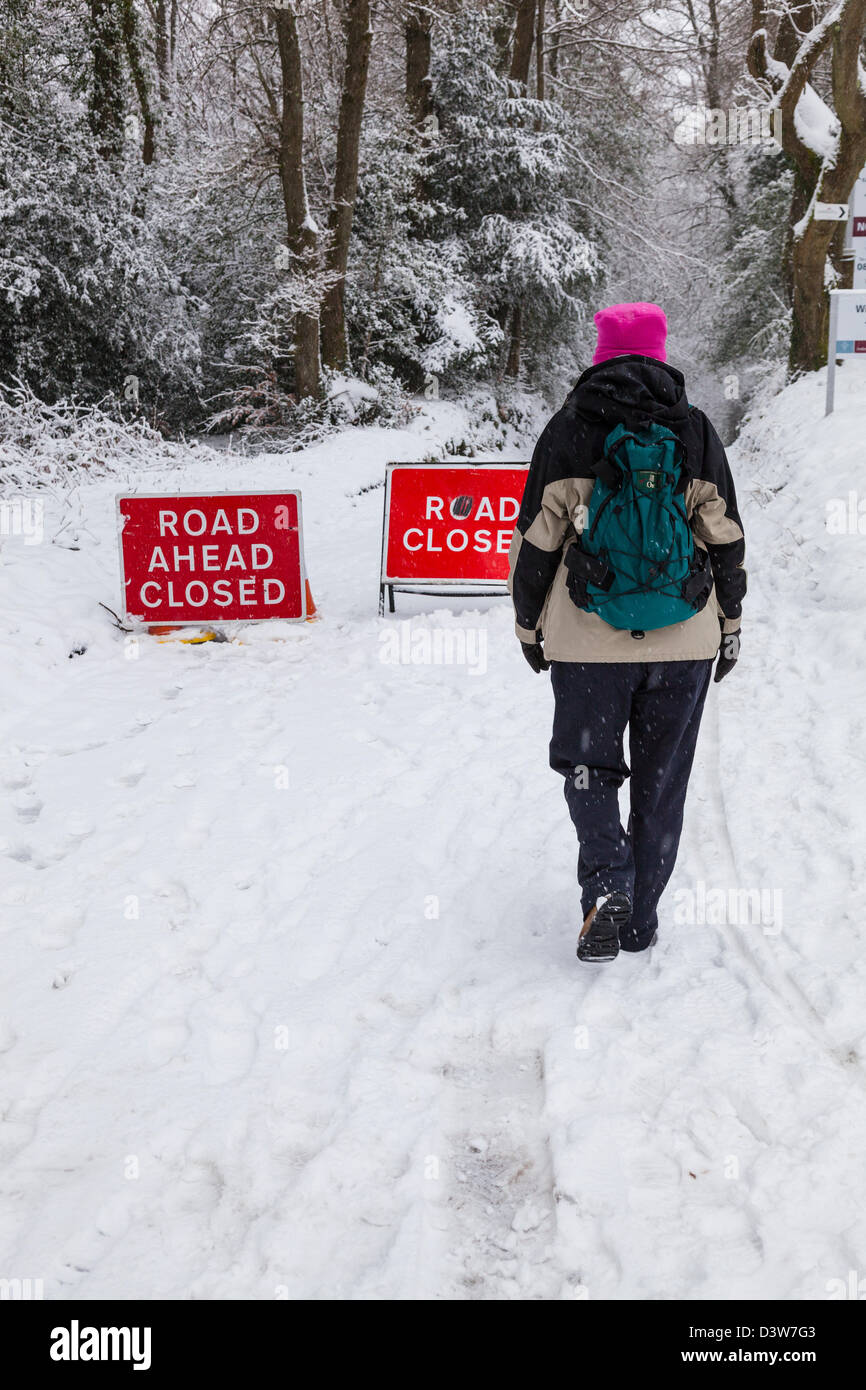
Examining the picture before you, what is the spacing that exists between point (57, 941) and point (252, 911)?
2.43 feet

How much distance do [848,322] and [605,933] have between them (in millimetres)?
9376

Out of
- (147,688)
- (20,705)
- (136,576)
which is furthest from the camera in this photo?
(136,576)

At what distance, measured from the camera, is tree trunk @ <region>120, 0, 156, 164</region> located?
18.6m

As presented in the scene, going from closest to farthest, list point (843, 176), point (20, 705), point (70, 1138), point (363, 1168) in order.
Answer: point (363, 1168), point (70, 1138), point (20, 705), point (843, 176)

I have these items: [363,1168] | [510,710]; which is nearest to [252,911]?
[363,1168]

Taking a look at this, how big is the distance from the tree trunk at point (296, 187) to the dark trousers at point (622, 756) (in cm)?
1571

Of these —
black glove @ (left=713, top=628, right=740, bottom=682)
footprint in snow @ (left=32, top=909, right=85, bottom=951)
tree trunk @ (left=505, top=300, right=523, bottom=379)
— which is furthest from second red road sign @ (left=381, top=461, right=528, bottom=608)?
tree trunk @ (left=505, top=300, right=523, bottom=379)

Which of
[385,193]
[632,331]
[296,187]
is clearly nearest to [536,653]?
[632,331]

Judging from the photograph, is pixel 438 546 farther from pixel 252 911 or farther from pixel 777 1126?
pixel 777 1126

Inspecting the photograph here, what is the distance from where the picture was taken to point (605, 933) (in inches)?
132

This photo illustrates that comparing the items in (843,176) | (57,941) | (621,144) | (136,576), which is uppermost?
(621,144)

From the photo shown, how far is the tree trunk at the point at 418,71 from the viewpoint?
851 inches

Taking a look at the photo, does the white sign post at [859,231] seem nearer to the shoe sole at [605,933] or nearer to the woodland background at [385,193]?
the woodland background at [385,193]

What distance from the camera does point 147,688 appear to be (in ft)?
22.4
